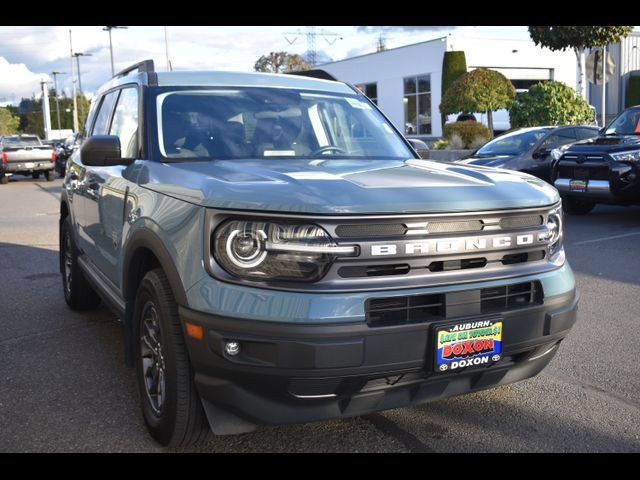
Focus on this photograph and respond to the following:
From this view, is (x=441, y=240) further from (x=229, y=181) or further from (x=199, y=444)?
(x=199, y=444)

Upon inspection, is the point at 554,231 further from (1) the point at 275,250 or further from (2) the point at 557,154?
(2) the point at 557,154

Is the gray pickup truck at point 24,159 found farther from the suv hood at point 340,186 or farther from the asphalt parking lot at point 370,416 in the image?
the suv hood at point 340,186

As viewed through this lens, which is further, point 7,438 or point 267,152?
point 267,152

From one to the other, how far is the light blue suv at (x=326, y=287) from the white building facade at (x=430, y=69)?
30.9 m

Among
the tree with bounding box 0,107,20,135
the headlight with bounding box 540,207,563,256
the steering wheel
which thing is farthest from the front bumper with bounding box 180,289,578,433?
the tree with bounding box 0,107,20,135

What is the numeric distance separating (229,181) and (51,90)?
457 feet

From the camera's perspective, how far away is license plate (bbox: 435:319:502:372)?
2854mm

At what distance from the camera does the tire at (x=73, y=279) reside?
563 centimetres

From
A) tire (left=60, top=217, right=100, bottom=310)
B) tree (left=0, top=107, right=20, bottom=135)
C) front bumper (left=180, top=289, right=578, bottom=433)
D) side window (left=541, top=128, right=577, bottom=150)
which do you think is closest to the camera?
front bumper (left=180, top=289, right=578, bottom=433)

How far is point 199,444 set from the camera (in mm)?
3270

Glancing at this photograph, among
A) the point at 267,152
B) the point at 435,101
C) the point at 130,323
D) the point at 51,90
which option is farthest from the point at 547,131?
the point at 51,90

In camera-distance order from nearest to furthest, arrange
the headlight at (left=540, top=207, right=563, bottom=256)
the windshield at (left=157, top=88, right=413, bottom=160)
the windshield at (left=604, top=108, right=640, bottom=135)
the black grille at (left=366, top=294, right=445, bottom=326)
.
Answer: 1. the black grille at (left=366, top=294, right=445, bottom=326)
2. the headlight at (left=540, top=207, right=563, bottom=256)
3. the windshield at (left=157, top=88, right=413, bottom=160)
4. the windshield at (left=604, top=108, right=640, bottom=135)

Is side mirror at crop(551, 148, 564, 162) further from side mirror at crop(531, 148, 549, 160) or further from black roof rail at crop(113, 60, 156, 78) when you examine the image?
black roof rail at crop(113, 60, 156, 78)

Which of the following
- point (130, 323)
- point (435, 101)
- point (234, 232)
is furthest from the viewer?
point (435, 101)
